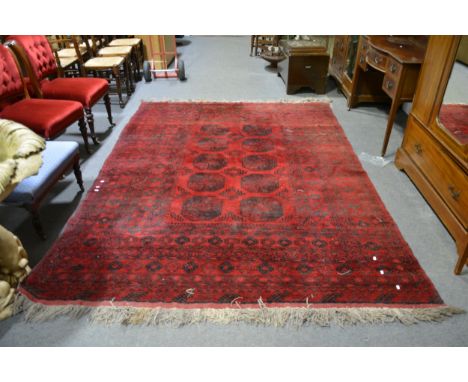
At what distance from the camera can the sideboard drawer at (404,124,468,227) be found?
74.0 inches

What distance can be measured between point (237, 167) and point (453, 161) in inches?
54.2

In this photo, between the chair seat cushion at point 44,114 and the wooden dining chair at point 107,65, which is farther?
the wooden dining chair at point 107,65

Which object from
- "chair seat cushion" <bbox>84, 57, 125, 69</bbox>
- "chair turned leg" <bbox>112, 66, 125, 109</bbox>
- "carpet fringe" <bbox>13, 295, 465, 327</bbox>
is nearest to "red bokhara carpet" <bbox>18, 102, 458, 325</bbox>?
"carpet fringe" <bbox>13, 295, 465, 327</bbox>

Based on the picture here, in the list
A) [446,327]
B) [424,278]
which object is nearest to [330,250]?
[424,278]

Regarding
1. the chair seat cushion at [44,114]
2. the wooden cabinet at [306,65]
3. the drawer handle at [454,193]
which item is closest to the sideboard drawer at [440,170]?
the drawer handle at [454,193]

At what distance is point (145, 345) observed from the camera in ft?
5.02

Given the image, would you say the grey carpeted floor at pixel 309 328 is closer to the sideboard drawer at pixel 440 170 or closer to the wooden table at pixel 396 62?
the sideboard drawer at pixel 440 170

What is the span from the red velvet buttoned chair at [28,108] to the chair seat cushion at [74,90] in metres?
0.19

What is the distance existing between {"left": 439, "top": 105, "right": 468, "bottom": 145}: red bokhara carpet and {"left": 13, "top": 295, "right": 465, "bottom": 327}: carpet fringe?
3.04 feet

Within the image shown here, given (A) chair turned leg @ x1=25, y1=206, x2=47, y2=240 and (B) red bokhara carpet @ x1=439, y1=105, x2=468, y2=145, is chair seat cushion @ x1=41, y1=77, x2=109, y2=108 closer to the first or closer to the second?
(A) chair turned leg @ x1=25, y1=206, x2=47, y2=240

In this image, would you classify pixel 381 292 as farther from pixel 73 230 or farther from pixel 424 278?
pixel 73 230

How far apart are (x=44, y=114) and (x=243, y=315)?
190 cm

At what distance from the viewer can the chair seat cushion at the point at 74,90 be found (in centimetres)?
290

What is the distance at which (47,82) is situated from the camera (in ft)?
10.2
